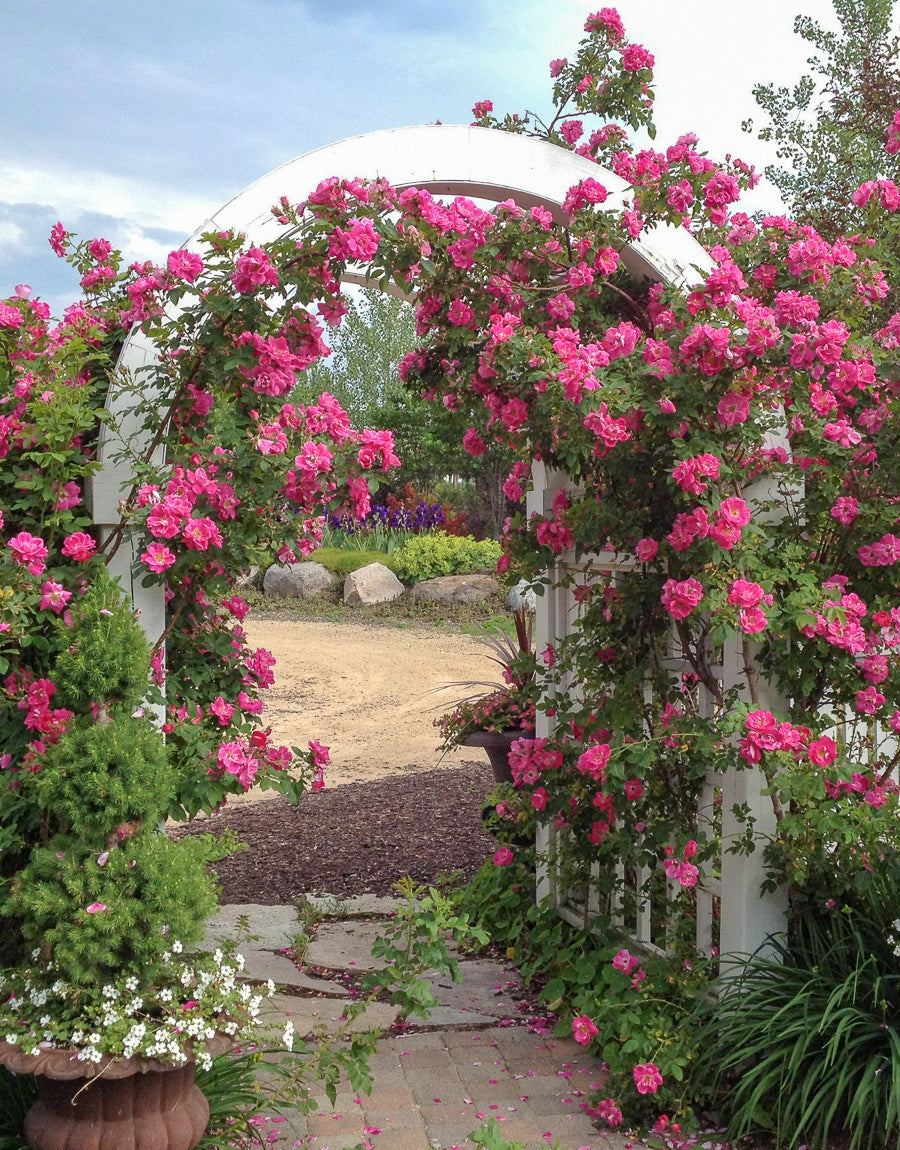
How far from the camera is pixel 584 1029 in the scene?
2.97 meters

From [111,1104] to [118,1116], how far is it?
0.03 meters

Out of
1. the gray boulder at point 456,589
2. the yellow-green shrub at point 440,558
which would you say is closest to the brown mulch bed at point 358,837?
the gray boulder at point 456,589

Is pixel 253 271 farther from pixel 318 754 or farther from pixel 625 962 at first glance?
pixel 625 962

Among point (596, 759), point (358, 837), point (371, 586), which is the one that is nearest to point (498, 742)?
point (358, 837)

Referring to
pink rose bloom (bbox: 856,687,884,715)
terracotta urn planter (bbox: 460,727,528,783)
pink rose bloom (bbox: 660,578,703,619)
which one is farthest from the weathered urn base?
terracotta urn planter (bbox: 460,727,528,783)

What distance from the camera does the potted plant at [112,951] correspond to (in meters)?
2.19

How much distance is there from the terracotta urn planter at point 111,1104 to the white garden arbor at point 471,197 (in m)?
1.07

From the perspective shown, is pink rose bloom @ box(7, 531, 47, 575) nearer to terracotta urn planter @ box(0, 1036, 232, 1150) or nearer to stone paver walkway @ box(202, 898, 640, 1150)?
terracotta urn planter @ box(0, 1036, 232, 1150)

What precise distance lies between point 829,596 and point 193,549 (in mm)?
1573

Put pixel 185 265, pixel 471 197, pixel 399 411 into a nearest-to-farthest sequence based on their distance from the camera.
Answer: pixel 185 265 → pixel 471 197 → pixel 399 411

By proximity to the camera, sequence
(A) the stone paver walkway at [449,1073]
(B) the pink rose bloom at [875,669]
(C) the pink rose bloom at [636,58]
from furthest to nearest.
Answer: (C) the pink rose bloom at [636,58]
(B) the pink rose bloom at [875,669]
(A) the stone paver walkway at [449,1073]

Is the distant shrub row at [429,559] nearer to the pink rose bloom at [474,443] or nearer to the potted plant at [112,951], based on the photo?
the pink rose bloom at [474,443]

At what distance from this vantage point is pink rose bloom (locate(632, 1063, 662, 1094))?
2.68 m

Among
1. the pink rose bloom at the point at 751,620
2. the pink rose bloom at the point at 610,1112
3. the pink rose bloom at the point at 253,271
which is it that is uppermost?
the pink rose bloom at the point at 253,271
